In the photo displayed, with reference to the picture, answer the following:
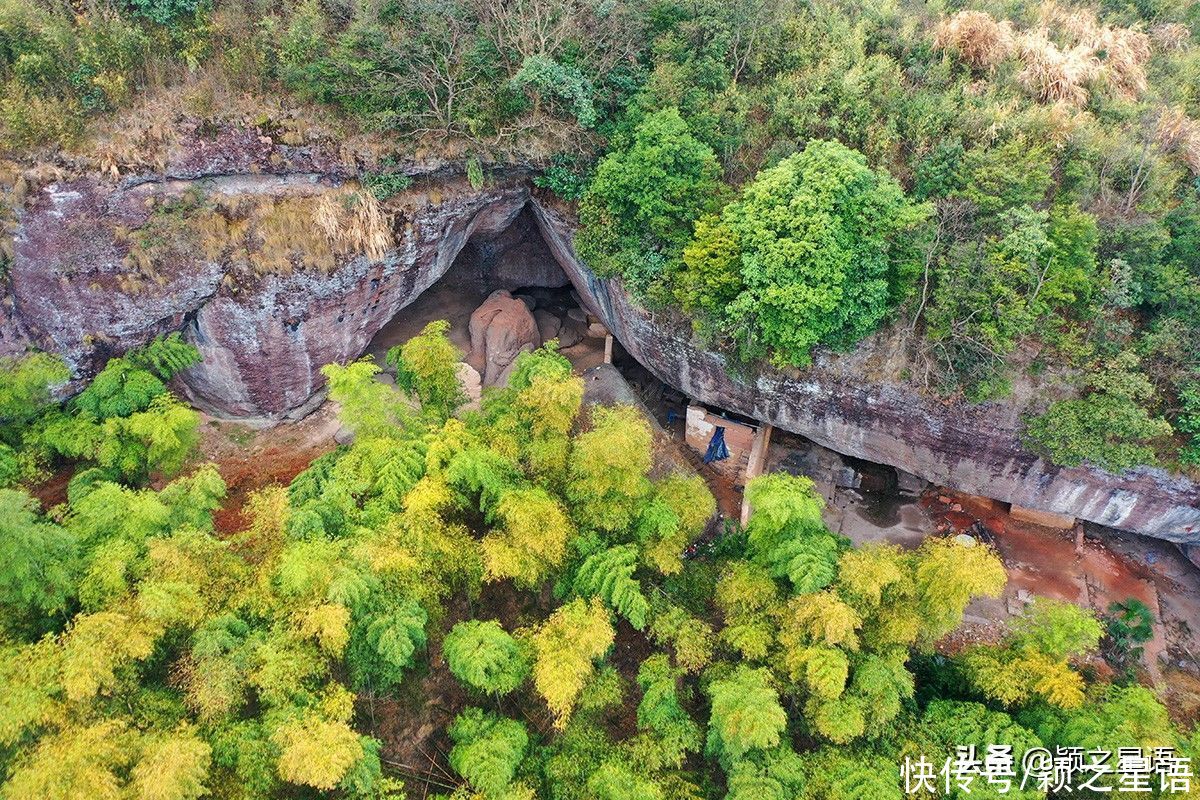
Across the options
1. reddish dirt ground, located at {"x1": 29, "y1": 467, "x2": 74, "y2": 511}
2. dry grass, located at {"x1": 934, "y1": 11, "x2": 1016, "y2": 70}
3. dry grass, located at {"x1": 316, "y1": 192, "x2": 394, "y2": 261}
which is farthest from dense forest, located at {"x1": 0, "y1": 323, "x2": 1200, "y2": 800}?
dry grass, located at {"x1": 934, "y1": 11, "x2": 1016, "y2": 70}

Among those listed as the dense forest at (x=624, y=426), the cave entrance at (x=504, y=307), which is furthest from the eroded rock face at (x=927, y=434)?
the cave entrance at (x=504, y=307)

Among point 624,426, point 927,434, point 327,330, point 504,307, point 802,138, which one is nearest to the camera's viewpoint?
point 624,426

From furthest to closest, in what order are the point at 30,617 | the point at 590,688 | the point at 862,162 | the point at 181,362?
1. the point at 181,362
2. the point at 862,162
3. the point at 590,688
4. the point at 30,617

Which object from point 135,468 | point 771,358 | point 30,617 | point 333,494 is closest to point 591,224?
point 771,358

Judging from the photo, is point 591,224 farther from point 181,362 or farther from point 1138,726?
point 1138,726

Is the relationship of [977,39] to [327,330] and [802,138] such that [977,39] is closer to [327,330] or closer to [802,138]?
[802,138]

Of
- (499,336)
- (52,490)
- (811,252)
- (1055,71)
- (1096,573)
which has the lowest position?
(1096,573)

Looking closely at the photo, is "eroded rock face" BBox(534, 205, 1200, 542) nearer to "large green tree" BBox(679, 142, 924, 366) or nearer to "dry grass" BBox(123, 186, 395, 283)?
"large green tree" BBox(679, 142, 924, 366)

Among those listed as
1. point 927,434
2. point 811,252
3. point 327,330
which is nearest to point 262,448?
point 327,330
